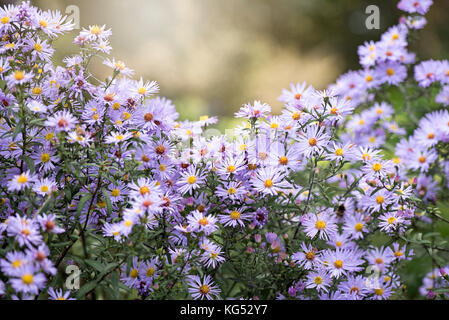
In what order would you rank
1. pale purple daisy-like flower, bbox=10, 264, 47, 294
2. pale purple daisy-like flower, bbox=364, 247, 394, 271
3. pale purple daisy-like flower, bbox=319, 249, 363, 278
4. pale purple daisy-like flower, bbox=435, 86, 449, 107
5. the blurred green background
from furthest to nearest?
the blurred green background → pale purple daisy-like flower, bbox=435, 86, 449, 107 → pale purple daisy-like flower, bbox=364, 247, 394, 271 → pale purple daisy-like flower, bbox=319, 249, 363, 278 → pale purple daisy-like flower, bbox=10, 264, 47, 294

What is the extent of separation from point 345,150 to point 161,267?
A: 631mm

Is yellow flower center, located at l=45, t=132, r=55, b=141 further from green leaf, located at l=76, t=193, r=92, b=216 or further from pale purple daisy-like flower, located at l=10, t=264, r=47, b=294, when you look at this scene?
pale purple daisy-like flower, located at l=10, t=264, r=47, b=294

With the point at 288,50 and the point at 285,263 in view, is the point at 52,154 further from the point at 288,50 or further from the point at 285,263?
the point at 288,50

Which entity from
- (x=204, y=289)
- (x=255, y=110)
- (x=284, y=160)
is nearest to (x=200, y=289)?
(x=204, y=289)

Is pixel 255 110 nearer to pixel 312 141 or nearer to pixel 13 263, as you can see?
pixel 312 141

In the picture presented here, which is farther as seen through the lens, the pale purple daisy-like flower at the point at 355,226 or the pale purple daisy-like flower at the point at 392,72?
the pale purple daisy-like flower at the point at 392,72

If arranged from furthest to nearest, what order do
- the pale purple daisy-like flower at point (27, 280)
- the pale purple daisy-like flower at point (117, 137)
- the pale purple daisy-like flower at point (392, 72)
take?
the pale purple daisy-like flower at point (392, 72) → the pale purple daisy-like flower at point (117, 137) → the pale purple daisy-like flower at point (27, 280)

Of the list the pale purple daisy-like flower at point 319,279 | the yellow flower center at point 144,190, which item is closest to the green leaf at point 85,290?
the yellow flower center at point 144,190

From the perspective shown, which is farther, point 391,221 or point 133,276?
point 391,221

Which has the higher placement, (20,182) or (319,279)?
(20,182)

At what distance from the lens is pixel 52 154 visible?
1.22 meters

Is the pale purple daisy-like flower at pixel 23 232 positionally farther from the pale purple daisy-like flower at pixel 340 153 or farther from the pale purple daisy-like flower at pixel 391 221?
the pale purple daisy-like flower at pixel 391 221

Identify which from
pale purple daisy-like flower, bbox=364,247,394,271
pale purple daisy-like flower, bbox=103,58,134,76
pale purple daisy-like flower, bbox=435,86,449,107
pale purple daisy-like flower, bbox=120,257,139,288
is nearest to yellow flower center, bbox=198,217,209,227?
pale purple daisy-like flower, bbox=120,257,139,288

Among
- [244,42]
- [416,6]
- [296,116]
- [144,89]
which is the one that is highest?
[244,42]
